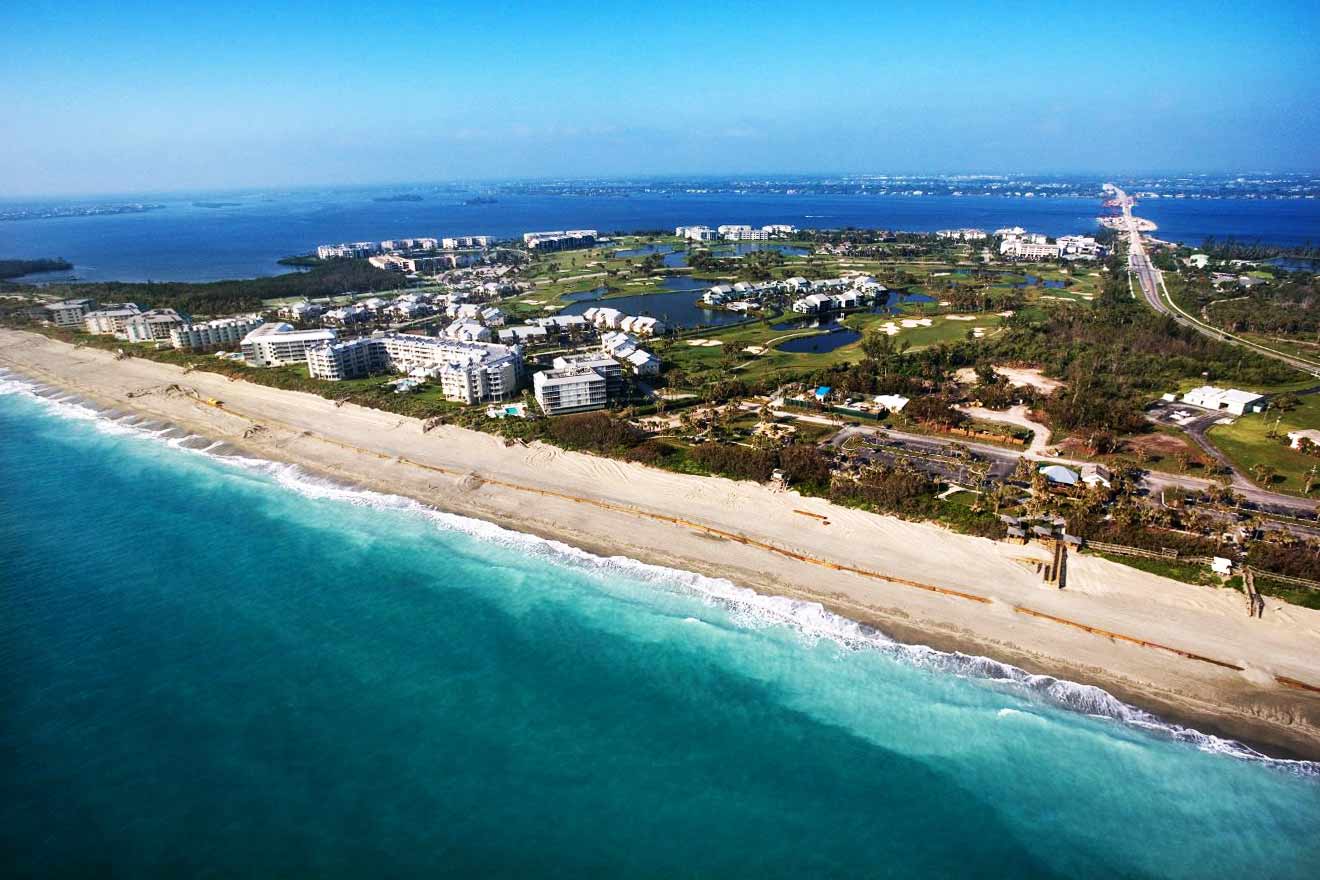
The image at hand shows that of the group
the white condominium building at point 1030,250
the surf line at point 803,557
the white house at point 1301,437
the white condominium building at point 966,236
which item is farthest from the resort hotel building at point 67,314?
the white condominium building at point 966,236

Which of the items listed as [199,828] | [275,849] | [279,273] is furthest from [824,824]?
[279,273]

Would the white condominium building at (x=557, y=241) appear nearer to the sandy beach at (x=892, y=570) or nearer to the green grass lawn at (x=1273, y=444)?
the sandy beach at (x=892, y=570)

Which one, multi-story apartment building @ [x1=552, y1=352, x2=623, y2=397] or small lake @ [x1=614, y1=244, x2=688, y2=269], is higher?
small lake @ [x1=614, y1=244, x2=688, y2=269]

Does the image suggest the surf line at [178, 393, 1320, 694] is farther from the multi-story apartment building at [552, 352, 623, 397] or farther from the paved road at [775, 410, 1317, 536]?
the multi-story apartment building at [552, 352, 623, 397]

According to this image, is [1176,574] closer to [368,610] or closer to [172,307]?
[368,610]

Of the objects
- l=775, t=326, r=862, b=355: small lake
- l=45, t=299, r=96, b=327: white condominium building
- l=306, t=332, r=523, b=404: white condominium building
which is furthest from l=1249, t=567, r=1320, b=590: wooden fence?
l=45, t=299, r=96, b=327: white condominium building

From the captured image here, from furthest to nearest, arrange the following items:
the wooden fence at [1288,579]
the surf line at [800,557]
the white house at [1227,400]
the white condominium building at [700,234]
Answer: the white condominium building at [700,234] → the white house at [1227,400] → the wooden fence at [1288,579] → the surf line at [800,557]

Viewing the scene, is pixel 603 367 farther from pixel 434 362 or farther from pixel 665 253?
pixel 665 253
